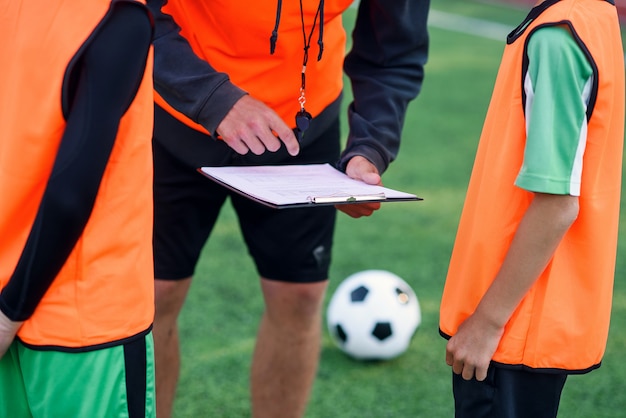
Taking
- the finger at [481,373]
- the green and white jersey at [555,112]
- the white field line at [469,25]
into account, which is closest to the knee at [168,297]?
the finger at [481,373]

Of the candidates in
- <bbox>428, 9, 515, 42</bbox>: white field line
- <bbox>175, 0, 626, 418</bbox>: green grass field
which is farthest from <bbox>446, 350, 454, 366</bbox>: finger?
<bbox>428, 9, 515, 42</bbox>: white field line

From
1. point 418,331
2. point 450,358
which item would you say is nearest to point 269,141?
point 450,358

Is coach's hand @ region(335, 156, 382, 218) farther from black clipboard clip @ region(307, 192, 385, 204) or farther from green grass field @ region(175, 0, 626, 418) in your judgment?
green grass field @ region(175, 0, 626, 418)

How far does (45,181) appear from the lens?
1521mm

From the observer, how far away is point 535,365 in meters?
1.77

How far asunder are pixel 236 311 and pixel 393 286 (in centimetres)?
66

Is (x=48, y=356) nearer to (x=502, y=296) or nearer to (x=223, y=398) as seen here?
(x=502, y=296)

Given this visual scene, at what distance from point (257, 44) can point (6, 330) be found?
38.7 inches

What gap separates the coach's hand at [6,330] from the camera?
152 cm

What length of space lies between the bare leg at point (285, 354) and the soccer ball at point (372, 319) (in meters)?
0.57

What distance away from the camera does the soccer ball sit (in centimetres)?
327

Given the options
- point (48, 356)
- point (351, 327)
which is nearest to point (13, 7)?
point (48, 356)

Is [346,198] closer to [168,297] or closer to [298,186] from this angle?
[298,186]

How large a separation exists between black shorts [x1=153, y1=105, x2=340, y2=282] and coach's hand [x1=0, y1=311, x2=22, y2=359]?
0.87 meters
